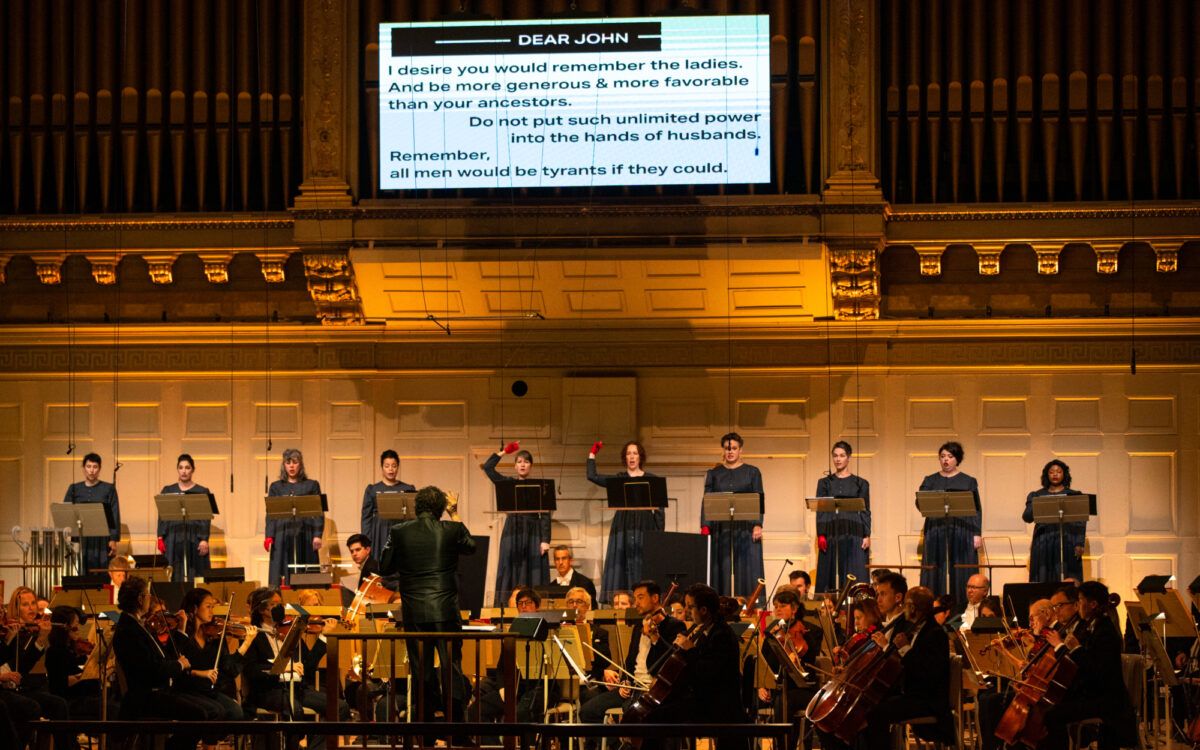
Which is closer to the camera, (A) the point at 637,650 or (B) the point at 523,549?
(A) the point at 637,650

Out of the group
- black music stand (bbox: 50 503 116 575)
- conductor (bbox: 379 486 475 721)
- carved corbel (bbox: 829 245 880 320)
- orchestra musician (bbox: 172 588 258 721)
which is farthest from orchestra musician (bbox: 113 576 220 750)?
carved corbel (bbox: 829 245 880 320)

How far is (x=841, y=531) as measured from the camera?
11805mm

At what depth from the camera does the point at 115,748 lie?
8555mm

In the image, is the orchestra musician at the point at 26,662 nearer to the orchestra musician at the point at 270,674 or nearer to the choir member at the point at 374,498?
the orchestra musician at the point at 270,674

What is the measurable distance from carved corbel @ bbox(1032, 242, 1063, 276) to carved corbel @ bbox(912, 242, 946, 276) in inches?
25.5

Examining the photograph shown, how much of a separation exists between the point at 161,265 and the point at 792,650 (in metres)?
6.10

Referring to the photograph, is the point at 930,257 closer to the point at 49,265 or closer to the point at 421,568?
the point at 421,568

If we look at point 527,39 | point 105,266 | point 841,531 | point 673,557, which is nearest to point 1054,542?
point 841,531

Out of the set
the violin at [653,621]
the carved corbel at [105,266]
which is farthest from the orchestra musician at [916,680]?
the carved corbel at [105,266]

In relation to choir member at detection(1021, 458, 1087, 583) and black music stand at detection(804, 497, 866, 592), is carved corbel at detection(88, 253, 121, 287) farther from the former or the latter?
choir member at detection(1021, 458, 1087, 583)

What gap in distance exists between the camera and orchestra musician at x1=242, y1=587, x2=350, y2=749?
8.71 m

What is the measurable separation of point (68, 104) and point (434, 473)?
3816 mm

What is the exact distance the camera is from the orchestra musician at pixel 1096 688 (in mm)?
7750

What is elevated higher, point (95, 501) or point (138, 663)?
point (95, 501)
